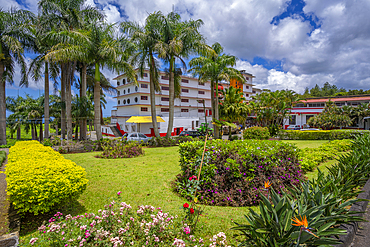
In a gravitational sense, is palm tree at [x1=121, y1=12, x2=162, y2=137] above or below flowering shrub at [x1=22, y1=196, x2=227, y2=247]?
above

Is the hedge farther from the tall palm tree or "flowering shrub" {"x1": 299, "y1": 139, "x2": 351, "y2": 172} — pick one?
the tall palm tree

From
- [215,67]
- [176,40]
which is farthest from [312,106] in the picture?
[176,40]

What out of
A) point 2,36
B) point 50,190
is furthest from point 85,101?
point 50,190

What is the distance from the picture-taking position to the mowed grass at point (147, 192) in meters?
4.03

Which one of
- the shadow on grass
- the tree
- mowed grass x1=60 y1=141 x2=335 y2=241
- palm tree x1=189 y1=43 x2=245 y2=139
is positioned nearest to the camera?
the shadow on grass

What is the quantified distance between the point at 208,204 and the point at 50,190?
11.8ft

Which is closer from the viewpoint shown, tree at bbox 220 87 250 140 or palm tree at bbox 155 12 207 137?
palm tree at bbox 155 12 207 137

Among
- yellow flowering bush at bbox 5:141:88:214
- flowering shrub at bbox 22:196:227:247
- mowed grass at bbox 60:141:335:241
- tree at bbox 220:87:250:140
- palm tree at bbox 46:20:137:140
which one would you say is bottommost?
mowed grass at bbox 60:141:335:241

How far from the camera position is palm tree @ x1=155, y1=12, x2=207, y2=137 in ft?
55.1

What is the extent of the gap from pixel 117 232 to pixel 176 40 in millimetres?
16550

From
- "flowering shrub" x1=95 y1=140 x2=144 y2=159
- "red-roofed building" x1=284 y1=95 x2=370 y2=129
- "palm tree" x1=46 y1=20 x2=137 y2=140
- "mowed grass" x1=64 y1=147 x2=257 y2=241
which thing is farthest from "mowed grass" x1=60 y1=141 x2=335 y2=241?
"red-roofed building" x1=284 y1=95 x2=370 y2=129

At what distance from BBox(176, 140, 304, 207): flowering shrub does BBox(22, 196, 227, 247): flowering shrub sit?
160cm

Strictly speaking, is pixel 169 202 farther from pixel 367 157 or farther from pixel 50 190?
pixel 367 157


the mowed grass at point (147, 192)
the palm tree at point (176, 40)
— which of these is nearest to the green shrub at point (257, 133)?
the palm tree at point (176, 40)
